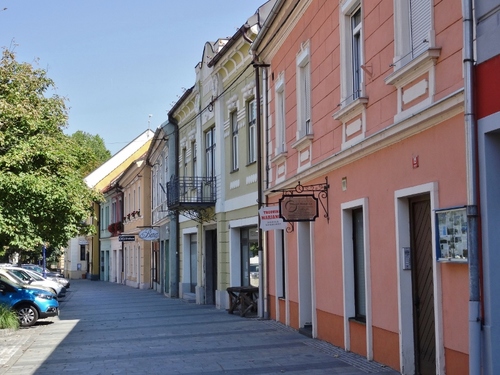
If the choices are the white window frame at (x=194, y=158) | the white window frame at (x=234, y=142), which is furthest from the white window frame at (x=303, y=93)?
the white window frame at (x=194, y=158)

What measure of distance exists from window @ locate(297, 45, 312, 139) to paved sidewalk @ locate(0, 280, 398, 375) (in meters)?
4.31

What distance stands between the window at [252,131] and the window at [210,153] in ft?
14.2

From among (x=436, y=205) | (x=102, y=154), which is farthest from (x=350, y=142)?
(x=102, y=154)

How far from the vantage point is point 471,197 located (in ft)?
25.3

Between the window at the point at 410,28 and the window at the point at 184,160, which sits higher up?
the window at the point at 184,160

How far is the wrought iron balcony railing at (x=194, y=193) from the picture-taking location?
24.4m

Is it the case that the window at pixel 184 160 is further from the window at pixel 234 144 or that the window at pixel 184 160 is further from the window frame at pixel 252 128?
the window frame at pixel 252 128

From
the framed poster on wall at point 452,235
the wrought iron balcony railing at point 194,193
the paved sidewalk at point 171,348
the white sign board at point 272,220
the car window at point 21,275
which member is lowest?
the paved sidewalk at point 171,348

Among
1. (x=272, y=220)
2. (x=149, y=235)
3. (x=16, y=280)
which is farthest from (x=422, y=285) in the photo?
(x=149, y=235)

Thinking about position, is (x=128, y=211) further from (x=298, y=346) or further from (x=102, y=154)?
(x=298, y=346)

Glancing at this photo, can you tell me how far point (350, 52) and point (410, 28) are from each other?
264 centimetres

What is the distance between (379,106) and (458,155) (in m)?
2.66

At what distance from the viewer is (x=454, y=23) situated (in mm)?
8352

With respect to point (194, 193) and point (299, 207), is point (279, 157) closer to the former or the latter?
point (299, 207)
